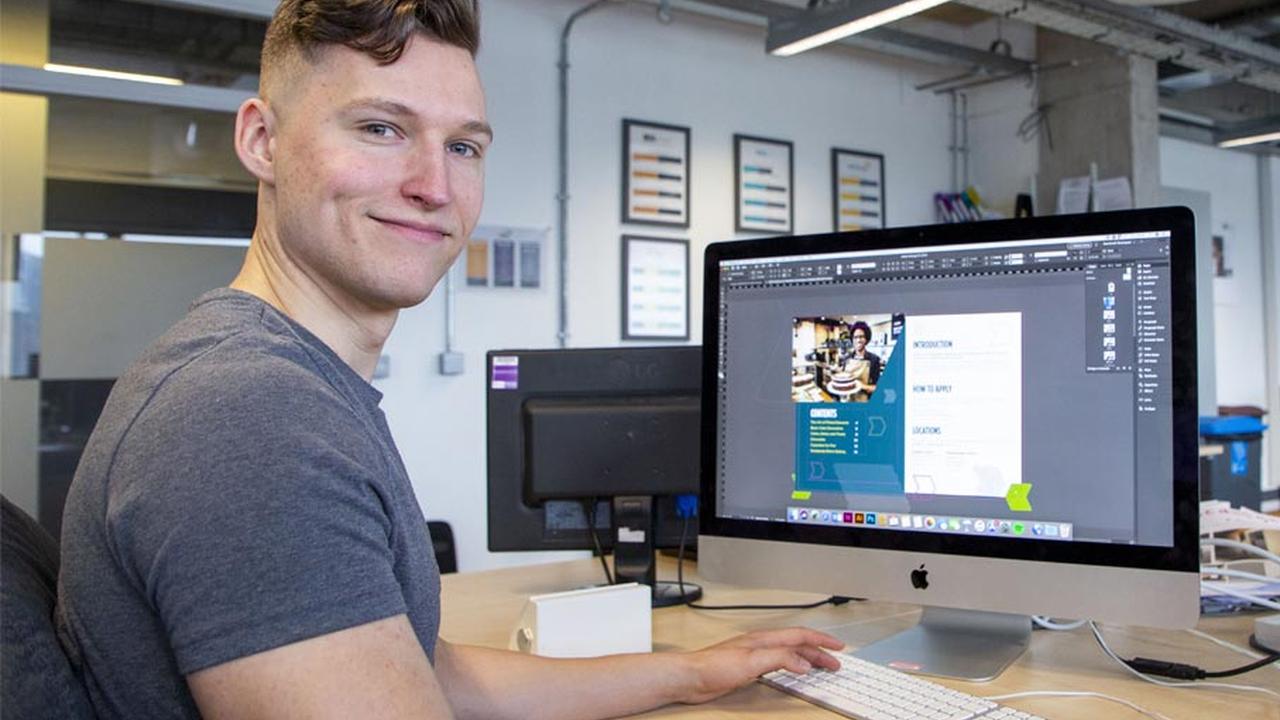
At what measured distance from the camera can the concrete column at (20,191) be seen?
3.52 m

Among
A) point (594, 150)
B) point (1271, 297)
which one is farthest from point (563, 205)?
point (1271, 297)

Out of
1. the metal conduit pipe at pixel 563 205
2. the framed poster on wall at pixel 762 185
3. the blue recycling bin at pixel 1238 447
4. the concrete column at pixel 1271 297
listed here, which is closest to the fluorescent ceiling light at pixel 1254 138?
the concrete column at pixel 1271 297

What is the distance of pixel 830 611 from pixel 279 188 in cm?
106

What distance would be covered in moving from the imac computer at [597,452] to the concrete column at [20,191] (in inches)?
99.5

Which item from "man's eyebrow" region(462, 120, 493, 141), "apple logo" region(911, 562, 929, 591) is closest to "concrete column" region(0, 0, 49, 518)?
"man's eyebrow" region(462, 120, 493, 141)

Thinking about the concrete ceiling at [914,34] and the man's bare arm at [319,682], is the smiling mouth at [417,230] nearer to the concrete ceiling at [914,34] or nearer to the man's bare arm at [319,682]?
the man's bare arm at [319,682]

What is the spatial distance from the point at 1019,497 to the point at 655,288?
141 inches

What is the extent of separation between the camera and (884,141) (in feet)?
18.5

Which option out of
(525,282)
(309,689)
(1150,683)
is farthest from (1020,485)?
(525,282)

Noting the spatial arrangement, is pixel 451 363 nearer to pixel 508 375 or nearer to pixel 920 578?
pixel 508 375

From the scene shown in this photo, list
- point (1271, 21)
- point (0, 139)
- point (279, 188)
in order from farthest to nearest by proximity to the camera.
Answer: point (1271, 21)
point (0, 139)
point (279, 188)

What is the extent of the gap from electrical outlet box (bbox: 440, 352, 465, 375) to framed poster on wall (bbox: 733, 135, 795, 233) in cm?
164

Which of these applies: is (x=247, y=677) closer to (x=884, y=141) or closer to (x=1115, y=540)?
(x=1115, y=540)

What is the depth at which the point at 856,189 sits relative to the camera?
5480 mm
